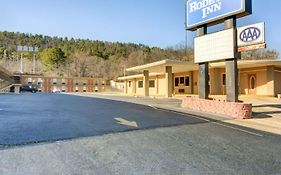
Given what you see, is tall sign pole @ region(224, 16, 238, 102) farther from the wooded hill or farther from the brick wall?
the wooded hill

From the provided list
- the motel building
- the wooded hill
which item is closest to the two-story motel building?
the wooded hill

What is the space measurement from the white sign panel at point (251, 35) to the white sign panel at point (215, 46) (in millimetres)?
436

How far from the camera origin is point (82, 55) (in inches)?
3696

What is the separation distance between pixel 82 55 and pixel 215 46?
82.0m

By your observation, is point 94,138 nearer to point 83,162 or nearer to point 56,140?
point 56,140

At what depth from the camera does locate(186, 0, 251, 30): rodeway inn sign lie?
1455 cm

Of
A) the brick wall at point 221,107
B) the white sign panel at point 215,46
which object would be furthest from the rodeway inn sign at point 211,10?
the brick wall at point 221,107

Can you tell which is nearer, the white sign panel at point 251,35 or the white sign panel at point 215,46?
the white sign panel at point 251,35

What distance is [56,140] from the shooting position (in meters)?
7.12

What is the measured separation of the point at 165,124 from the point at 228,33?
7.52m

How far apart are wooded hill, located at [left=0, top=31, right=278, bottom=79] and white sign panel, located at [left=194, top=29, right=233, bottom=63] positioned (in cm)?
4827

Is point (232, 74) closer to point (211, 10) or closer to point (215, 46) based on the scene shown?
point (215, 46)

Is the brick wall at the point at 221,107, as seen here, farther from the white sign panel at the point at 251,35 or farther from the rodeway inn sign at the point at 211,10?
the rodeway inn sign at the point at 211,10

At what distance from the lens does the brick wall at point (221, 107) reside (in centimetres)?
1341
